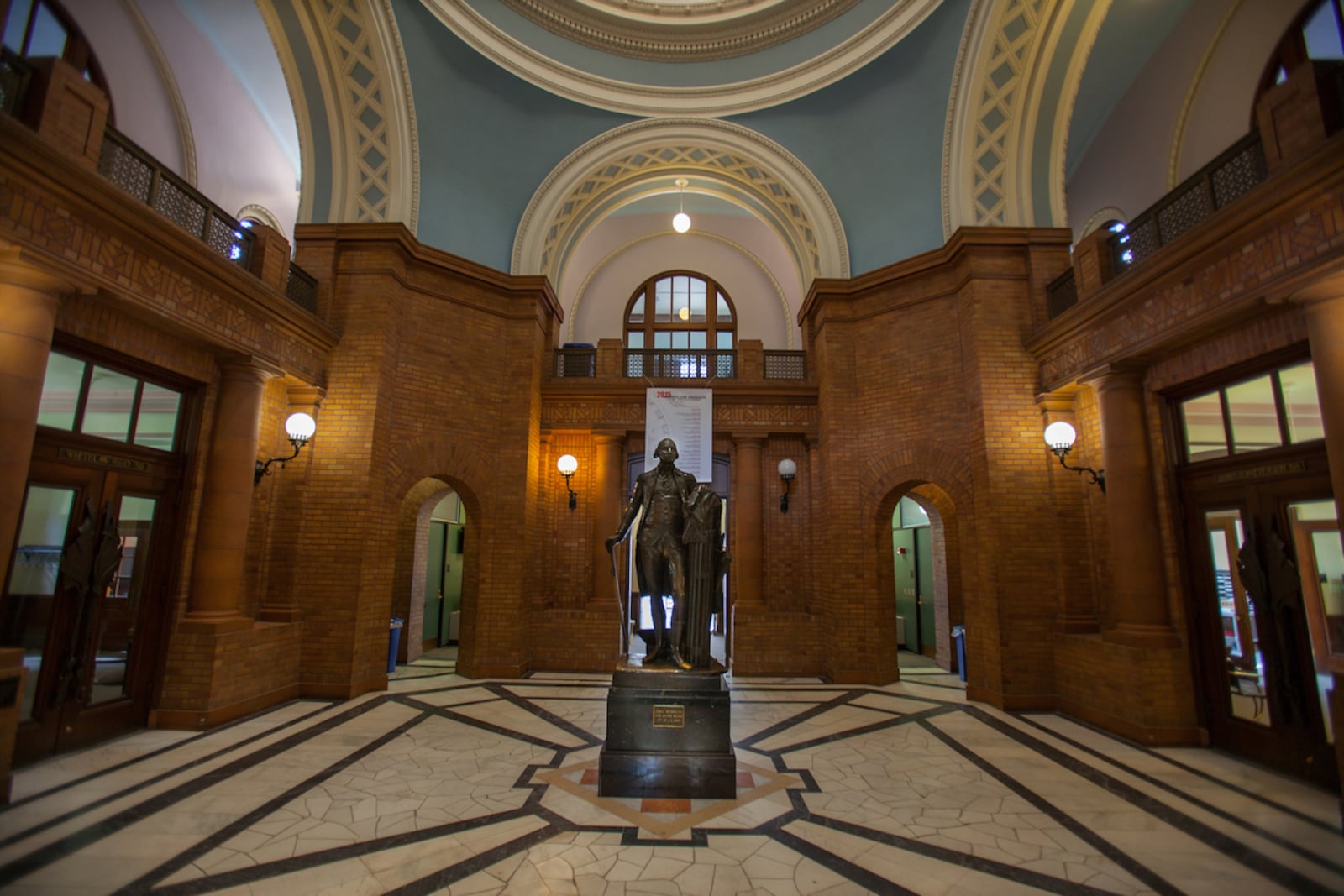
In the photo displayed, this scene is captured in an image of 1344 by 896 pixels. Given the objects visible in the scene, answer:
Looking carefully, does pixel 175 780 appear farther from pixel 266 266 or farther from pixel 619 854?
pixel 266 266

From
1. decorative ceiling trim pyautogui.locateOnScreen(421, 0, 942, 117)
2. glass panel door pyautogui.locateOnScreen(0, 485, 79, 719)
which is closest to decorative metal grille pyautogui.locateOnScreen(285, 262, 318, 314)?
glass panel door pyautogui.locateOnScreen(0, 485, 79, 719)

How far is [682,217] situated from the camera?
11.1 metres

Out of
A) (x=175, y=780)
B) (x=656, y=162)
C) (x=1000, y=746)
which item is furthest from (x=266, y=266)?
(x=1000, y=746)

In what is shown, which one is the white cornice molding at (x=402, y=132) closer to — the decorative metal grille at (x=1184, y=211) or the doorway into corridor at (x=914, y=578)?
the decorative metal grille at (x=1184, y=211)

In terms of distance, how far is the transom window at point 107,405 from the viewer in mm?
5574

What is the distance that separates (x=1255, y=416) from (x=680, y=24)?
9709 mm

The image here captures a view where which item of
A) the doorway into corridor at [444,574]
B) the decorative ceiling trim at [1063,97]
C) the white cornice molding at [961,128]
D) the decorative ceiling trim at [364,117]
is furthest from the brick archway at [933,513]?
the decorative ceiling trim at [364,117]

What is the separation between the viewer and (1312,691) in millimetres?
5312

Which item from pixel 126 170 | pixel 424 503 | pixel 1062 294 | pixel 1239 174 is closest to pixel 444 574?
pixel 424 503

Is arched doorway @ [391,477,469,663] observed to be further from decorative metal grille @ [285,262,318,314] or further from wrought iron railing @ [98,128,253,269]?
wrought iron railing @ [98,128,253,269]

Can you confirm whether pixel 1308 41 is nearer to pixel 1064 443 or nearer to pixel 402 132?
pixel 1064 443

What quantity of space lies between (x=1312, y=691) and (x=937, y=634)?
6377mm

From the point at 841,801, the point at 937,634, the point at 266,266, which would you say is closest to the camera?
the point at 841,801

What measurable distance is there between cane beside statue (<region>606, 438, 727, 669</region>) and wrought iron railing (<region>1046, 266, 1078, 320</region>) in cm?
587
